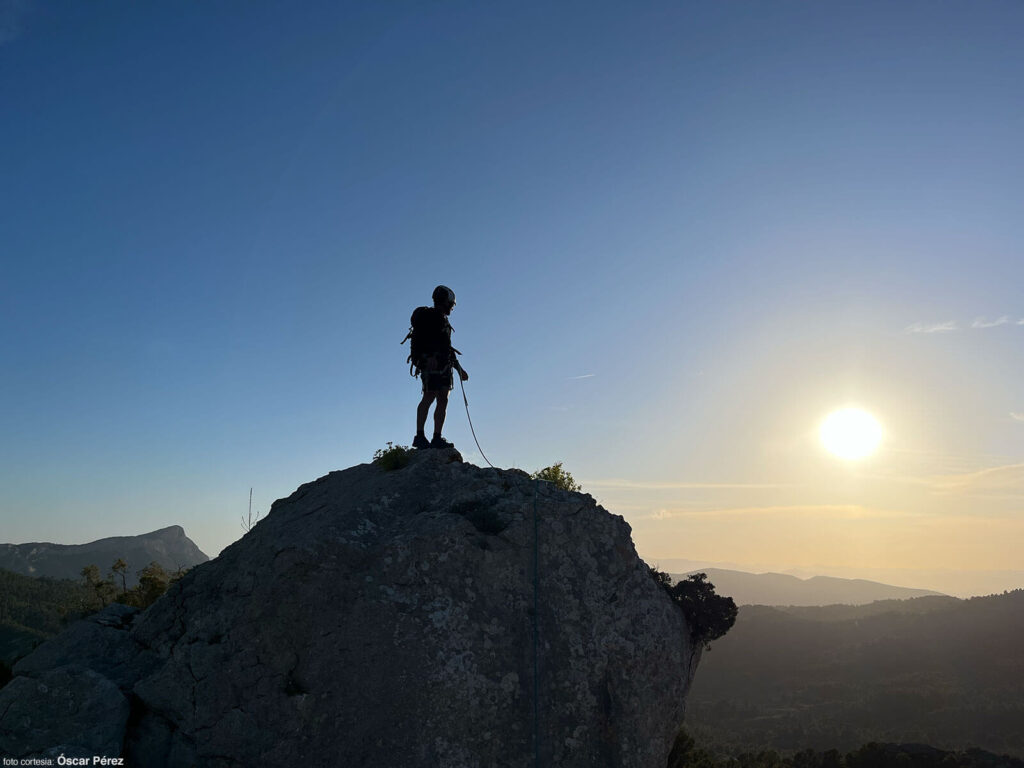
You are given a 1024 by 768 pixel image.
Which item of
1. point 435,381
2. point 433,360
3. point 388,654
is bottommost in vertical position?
point 388,654

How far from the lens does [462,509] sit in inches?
399

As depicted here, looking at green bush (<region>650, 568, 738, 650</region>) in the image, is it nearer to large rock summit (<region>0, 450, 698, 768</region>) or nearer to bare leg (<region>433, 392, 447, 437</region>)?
large rock summit (<region>0, 450, 698, 768</region>)

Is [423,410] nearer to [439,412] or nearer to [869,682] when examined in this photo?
[439,412]

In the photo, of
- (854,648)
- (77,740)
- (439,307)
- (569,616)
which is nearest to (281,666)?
(77,740)

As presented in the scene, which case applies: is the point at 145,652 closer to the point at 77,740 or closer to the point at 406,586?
the point at 77,740

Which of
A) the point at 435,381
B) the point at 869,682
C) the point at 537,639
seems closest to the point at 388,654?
the point at 537,639

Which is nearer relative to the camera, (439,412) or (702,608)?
(702,608)

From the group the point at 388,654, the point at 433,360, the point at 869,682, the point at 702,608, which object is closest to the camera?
the point at 388,654

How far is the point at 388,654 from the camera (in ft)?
26.8

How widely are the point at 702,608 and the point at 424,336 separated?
716cm

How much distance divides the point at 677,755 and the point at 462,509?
12.6m

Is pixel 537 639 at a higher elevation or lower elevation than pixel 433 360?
lower

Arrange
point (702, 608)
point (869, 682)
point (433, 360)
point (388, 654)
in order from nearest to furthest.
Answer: point (388, 654) < point (702, 608) < point (433, 360) < point (869, 682)

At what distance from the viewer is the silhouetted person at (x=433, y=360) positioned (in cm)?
1254
